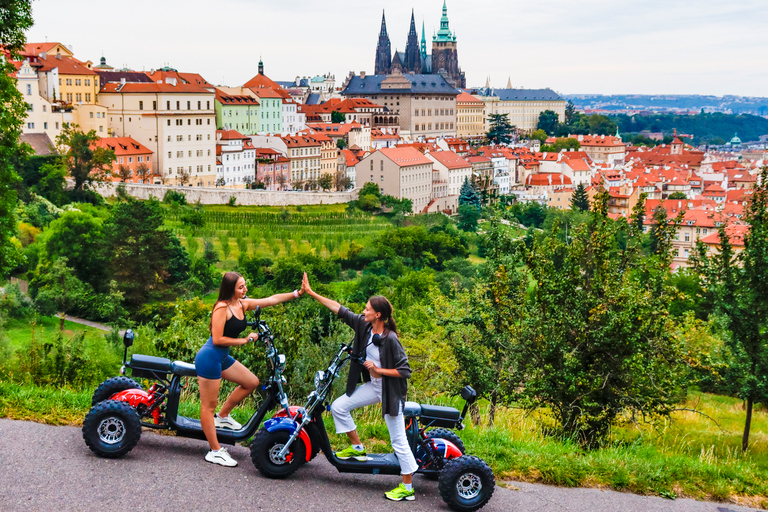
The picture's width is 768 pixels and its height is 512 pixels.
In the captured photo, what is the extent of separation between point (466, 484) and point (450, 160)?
87.1 m

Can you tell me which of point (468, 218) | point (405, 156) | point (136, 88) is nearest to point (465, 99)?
point (405, 156)

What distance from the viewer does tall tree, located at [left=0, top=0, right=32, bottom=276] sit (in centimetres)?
1242

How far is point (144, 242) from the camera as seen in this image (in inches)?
1406

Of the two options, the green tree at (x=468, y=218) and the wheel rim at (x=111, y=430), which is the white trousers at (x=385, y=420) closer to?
the wheel rim at (x=111, y=430)

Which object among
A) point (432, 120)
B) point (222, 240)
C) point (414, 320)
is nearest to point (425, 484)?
point (414, 320)

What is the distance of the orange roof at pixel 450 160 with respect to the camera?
291 feet

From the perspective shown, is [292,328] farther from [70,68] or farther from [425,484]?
[70,68]

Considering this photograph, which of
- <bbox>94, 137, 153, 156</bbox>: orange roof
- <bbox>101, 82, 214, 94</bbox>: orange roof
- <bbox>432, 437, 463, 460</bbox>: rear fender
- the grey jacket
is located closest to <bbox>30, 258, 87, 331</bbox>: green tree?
<bbox>94, 137, 153, 156</bbox>: orange roof

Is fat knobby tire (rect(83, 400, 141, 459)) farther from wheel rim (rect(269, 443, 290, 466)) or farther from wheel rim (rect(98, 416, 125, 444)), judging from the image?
wheel rim (rect(269, 443, 290, 466))

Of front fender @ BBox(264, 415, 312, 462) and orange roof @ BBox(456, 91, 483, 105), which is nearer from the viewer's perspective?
front fender @ BBox(264, 415, 312, 462)

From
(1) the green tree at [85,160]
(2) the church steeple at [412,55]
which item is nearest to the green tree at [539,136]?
(2) the church steeple at [412,55]

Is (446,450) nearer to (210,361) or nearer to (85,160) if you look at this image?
(210,361)

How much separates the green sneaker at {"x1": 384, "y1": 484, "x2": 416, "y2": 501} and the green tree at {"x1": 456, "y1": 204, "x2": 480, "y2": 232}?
63.9m

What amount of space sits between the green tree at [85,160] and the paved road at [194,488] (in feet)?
152
